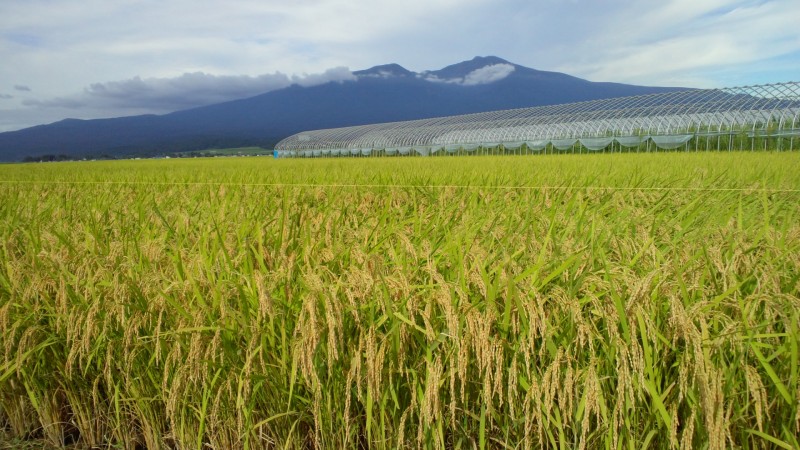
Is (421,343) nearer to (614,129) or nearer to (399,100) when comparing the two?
(614,129)

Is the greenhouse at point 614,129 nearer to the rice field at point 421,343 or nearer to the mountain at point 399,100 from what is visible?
the rice field at point 421,343

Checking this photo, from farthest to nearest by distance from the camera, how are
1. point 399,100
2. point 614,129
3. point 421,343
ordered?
point 399,100 < point 614,129 < point 421,343

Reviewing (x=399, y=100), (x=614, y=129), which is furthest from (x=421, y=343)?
(x=399, y=100)

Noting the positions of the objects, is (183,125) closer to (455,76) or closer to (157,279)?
(455,76)

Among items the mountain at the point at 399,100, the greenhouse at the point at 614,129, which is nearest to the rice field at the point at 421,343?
the greenhouse at the point at 614,129

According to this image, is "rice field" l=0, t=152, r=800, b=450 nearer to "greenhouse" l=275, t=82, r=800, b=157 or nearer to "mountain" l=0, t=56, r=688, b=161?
"greenhouse" l=275, t=82, r=800, b=157

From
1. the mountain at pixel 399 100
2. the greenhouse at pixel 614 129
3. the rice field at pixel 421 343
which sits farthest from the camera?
the mountain at pixel 399 100

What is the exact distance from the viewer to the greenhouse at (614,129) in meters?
16.1

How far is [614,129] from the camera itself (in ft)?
69.3

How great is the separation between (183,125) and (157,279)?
166 metres

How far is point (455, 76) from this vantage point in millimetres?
196375

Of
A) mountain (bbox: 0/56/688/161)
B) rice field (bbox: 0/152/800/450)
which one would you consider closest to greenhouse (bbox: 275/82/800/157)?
rice field (bbox: 0/152/800/450)

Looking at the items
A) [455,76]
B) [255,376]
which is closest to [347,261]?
[255,376]

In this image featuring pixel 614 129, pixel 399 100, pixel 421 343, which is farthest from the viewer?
pixel 399 100
